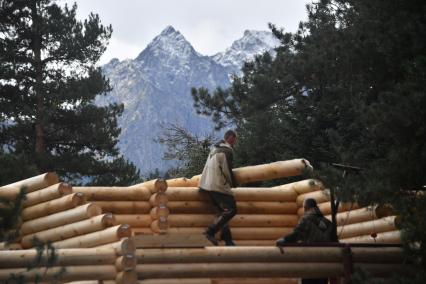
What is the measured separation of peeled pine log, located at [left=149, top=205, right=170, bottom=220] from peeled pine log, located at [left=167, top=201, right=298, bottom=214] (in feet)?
0.52

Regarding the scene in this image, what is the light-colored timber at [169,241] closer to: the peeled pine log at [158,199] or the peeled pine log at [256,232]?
the peeled pine log at [158,199]

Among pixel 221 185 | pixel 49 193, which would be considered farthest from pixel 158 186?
pixel 49 193

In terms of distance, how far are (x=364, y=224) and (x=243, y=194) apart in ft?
7.69

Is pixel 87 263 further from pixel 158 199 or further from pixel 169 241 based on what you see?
pixel 158 199

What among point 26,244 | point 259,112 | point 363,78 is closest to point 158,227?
point 26,244

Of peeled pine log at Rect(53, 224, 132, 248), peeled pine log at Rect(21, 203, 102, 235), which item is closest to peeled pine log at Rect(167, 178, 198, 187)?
peeled pine log at Rect(21, 203, 102, 235)

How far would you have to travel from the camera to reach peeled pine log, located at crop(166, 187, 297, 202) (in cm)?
1598

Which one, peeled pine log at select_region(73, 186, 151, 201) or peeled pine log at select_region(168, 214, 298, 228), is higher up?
peeled pine log at select_region(73, 186, 151, 201)

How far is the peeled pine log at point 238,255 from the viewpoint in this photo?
12680mm

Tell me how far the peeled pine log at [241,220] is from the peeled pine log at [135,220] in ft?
1.27

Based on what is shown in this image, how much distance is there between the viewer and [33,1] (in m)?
35.9

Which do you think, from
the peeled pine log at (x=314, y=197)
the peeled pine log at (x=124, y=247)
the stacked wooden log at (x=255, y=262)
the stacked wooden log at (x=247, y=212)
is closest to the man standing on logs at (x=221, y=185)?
the stacked wooden log at (x=247, y=212)

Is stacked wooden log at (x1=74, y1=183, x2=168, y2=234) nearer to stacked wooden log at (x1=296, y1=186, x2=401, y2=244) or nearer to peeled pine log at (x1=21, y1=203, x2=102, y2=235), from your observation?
peeled pine log at (x1=21, y1=203, x2=102, y2=235)

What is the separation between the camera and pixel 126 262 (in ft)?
40.6
